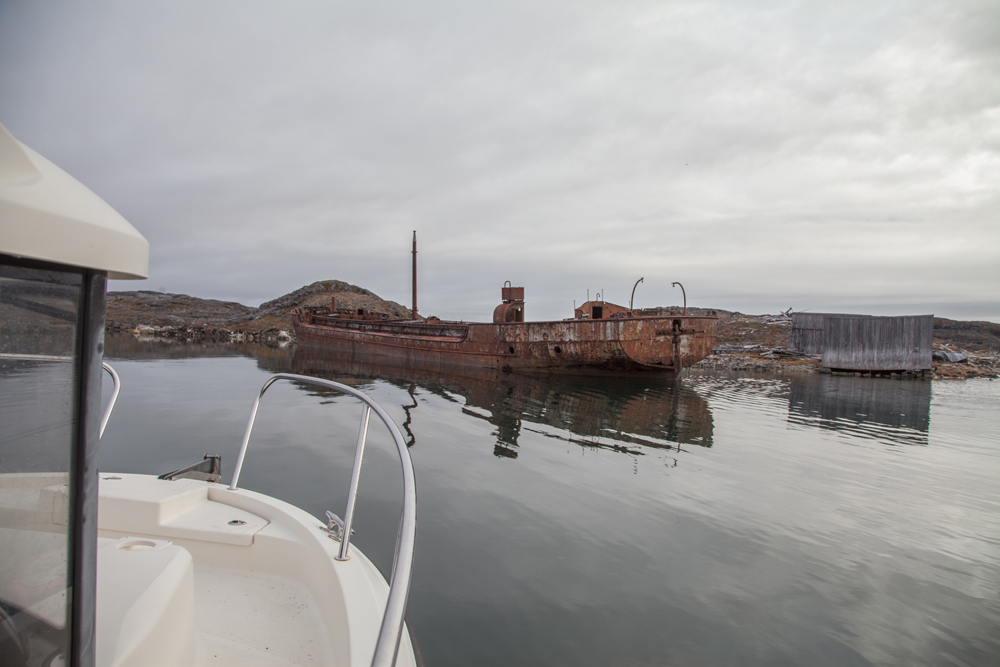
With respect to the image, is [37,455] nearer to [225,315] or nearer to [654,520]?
[654,520]

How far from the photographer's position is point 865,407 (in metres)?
15.3

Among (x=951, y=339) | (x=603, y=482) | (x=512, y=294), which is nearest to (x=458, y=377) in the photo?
(x=512, y=294)

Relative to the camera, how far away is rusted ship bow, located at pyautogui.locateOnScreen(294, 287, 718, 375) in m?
18.5

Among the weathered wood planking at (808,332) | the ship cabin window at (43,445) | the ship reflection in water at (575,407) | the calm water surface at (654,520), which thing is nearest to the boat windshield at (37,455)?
the ship cabin window at (43,445)

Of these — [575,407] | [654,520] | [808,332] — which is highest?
[808,332]

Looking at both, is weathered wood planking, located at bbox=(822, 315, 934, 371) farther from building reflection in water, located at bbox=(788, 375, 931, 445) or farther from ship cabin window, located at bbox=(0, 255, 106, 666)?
ship cabin window, located at bbox=(0, 255, 106, 666)

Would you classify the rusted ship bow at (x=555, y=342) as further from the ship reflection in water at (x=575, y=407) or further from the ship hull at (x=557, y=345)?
the ship reflection in water at (x=575, y=407)

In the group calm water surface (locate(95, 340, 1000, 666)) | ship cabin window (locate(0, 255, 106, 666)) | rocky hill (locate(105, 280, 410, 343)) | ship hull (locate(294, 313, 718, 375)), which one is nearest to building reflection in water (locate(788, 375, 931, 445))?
calm water surface (locate(95, 340, 1000, 666))

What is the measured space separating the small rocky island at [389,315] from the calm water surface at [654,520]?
35.7ft

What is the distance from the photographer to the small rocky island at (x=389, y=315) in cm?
3020

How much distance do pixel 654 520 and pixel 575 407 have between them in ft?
25.0

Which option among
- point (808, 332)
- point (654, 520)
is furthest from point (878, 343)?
point (654, 520)

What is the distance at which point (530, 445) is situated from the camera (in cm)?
905

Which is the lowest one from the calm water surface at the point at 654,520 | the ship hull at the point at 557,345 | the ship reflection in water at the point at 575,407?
the calm water surface at the point at 654,520
